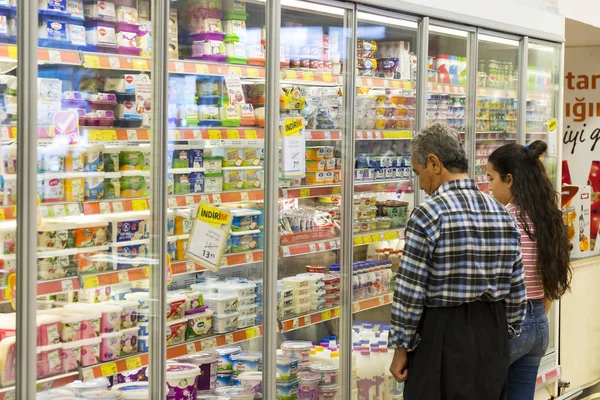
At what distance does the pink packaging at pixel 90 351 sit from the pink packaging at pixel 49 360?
0.10 metres

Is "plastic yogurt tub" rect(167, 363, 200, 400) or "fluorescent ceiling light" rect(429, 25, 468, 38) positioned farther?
"fluorescent ceiling light" rect(429, 25, 468, 38)

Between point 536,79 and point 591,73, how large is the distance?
1805 mm

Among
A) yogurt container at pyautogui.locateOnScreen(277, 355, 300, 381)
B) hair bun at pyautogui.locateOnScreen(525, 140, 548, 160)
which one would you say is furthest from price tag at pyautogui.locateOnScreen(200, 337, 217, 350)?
hair bun at pyautogui.locateOnScreen(525, 140, 548, 160)

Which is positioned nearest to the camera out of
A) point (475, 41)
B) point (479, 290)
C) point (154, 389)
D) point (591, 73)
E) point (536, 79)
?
point (479, 290)

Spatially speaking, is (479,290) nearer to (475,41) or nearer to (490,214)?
(490,214)

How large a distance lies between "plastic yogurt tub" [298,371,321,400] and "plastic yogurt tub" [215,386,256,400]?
48 cm

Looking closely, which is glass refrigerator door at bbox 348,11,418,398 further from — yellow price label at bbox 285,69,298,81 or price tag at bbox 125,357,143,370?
price tag at bbox 125,357,143,370

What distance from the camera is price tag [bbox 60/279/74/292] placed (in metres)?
2.88

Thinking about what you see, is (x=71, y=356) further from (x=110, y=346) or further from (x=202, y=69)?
(x=202, y=69)

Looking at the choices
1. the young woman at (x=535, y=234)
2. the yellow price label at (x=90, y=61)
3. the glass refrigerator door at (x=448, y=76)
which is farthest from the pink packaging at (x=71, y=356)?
the glass refrigerator door at (x=448, y=76)

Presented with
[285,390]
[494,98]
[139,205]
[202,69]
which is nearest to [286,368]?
[285,390]

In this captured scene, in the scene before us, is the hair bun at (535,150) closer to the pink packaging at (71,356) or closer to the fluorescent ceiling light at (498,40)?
the fluorescent ceiling light at (498,40)

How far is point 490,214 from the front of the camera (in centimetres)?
303

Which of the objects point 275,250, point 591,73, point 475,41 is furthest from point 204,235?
→ point 591,73
